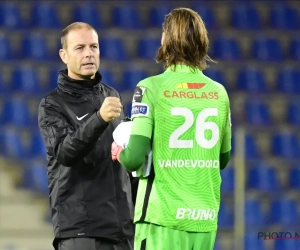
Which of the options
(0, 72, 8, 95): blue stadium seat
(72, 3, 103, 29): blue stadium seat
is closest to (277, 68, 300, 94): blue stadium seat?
(72, 3, 103, 29): blue stadium seat

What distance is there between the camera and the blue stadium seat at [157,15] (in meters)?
8.44

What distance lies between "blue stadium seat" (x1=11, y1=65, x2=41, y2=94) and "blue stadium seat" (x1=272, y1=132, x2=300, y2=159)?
86.2 inches

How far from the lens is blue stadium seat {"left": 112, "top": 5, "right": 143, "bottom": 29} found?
841 centimetres

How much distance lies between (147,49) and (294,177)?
1941 mm

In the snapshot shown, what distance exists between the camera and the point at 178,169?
2.80 meters

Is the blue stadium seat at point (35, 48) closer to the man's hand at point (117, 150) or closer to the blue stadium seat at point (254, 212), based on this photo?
the blue stadium seat at point (254, 212)

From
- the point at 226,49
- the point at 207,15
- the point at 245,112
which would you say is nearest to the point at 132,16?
the point at 207,15

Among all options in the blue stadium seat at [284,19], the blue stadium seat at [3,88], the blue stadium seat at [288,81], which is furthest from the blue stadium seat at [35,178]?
the blue stadium seat at [284,19]

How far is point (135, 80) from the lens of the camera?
25.7ft

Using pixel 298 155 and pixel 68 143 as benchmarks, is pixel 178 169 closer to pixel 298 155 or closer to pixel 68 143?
pixel 68 143

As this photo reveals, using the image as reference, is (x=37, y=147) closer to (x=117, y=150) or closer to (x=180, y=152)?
(x=117, y=150)

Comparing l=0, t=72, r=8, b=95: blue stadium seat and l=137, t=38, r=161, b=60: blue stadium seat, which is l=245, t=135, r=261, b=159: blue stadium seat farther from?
l=0, t=72, r=8, b=95: blue stadium seat

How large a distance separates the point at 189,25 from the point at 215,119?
33 cm

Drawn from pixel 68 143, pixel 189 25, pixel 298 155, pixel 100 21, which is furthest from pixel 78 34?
pixel 100 21
